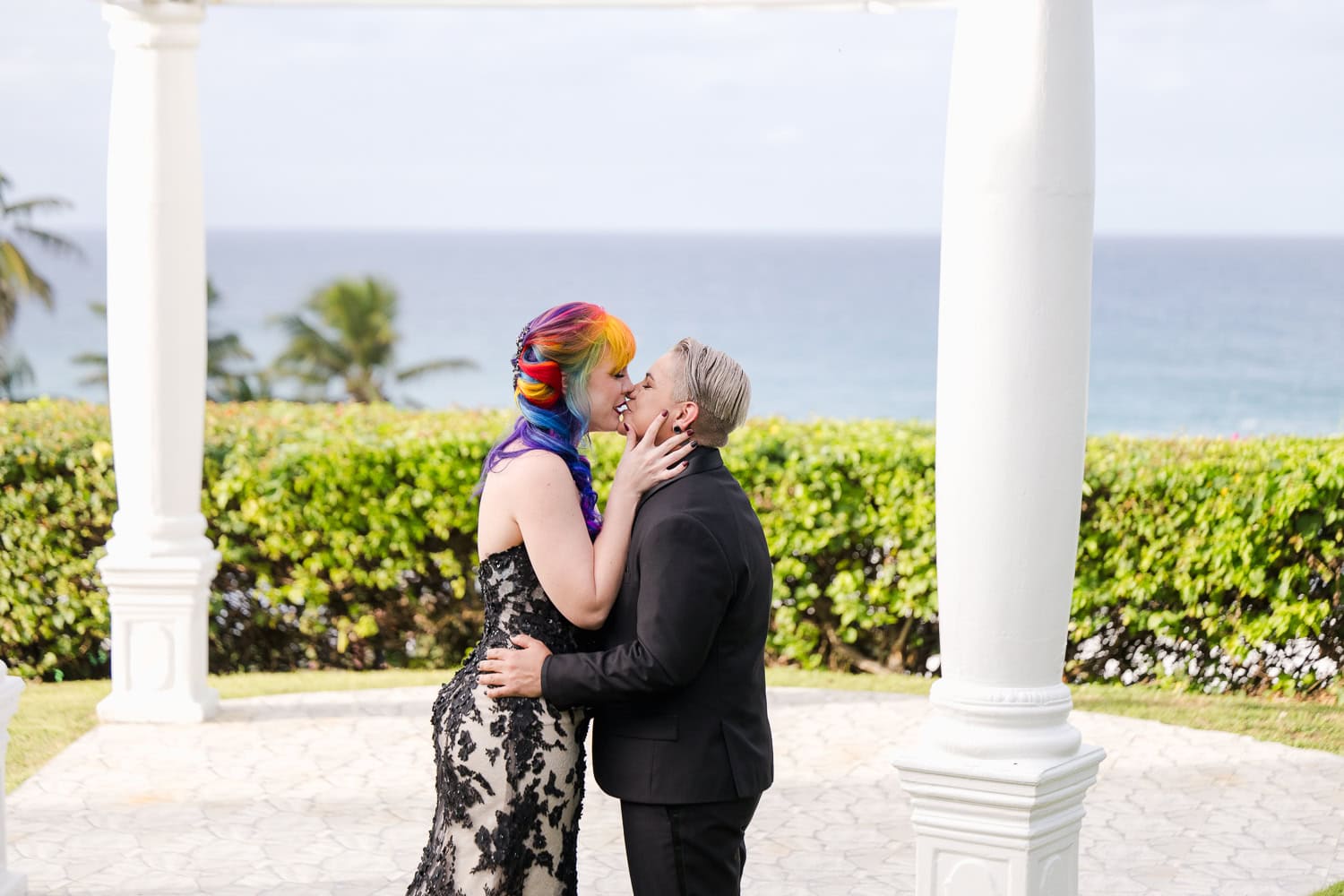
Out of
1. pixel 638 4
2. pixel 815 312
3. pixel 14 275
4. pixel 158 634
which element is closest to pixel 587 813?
pixel 158 634

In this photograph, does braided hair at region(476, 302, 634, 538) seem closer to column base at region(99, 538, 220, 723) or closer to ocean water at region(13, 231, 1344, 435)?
column base at region(99, 538, 220, 723)

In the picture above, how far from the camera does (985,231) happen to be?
3.69 metres

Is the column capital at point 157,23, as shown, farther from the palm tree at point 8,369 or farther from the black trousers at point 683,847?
the palm tree at point 8,369

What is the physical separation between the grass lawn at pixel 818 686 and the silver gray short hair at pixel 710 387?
4463 millimetres

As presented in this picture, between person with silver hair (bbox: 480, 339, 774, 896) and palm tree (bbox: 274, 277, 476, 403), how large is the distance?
39609 mm

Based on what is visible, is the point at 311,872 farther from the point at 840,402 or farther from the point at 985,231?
the point at 840,402

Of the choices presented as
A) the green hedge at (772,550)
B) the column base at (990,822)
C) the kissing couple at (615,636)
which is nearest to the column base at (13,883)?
the kissing couple at (615,636)

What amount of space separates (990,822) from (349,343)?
41.1 m

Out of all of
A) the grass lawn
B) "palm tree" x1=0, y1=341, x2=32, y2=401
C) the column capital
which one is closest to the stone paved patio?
the grass lawn

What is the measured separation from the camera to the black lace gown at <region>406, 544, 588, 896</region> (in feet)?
11.3

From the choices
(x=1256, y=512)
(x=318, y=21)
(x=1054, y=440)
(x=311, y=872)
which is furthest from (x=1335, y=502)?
(x=318, y=21)

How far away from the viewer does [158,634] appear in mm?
7355

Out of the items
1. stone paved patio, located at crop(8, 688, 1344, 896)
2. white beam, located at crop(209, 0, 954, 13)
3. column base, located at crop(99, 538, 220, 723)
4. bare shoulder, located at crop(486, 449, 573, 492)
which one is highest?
white beam, located at crop(209, 0, 954, 13)

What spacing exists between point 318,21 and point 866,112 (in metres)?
25.1
